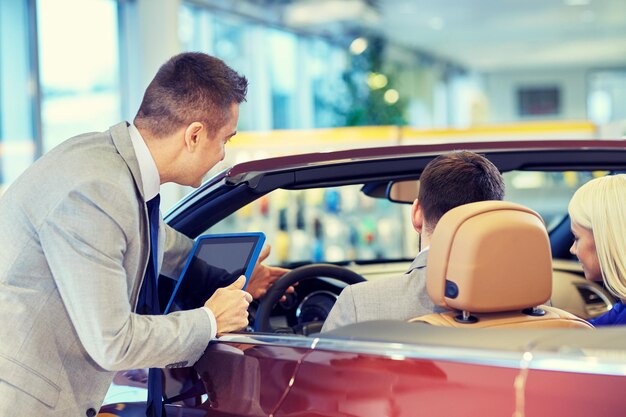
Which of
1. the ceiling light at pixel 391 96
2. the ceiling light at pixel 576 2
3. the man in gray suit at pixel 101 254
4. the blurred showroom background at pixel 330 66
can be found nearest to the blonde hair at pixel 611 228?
the man in gray suit at pixel 101 254

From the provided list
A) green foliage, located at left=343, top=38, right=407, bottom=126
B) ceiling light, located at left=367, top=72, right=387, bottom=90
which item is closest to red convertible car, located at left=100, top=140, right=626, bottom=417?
green foliage, located at left=343, top=38, right=407, bottom=126

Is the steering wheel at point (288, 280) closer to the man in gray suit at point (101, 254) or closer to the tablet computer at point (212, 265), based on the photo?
the tablet computer at point (212, 265)

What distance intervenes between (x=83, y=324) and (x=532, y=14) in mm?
15202

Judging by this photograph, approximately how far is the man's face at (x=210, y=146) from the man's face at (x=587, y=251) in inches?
35.4

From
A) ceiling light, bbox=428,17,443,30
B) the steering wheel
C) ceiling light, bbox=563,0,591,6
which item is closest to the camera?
the steering wheel

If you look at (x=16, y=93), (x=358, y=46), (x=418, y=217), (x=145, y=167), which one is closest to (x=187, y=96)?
(x=145, y=167)

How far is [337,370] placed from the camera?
175 centimetres

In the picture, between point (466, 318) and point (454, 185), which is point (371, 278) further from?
point (466, 318)

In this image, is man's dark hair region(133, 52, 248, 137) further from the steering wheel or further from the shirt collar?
the steering wheel

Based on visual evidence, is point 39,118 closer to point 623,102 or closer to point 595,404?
point 595,404

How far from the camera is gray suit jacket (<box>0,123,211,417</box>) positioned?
192cm

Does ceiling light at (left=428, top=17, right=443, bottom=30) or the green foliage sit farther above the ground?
ceiling light at (left=428, top=17, right=443, bottom=30)

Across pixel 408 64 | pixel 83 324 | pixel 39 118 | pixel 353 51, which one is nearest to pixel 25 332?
pixel 83 324

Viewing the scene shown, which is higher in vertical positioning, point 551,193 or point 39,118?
point 39,118
